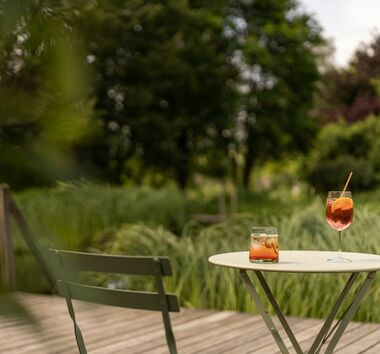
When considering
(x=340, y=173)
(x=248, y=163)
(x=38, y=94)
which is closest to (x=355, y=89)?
(x=248, y=163)

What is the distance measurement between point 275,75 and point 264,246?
24.4 meters

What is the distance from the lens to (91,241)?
26.7 feet

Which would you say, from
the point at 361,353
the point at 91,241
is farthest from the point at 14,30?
the point at 91,241

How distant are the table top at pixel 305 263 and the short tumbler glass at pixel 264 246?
1.7 inches

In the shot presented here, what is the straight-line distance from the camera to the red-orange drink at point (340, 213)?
9.75ft

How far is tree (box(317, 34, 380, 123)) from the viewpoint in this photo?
23656 mm

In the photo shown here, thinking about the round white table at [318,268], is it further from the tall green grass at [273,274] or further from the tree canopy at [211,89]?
the tree canopy at [211,89]

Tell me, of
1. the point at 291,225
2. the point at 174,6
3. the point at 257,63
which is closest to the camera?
the point at 291,225

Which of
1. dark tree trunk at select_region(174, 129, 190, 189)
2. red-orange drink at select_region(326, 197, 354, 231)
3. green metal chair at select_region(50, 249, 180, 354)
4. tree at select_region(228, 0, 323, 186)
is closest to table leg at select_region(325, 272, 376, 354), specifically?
red-orange drink at select_region(326, 197, 354, 231)

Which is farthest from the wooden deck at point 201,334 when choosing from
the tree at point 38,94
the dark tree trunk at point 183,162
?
the dark tree trunk at point 183,162

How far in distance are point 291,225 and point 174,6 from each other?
8.29 metres

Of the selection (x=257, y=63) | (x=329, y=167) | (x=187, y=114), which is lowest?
(x=329, y=167)

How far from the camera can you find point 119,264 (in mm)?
2445

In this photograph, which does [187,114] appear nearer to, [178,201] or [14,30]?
[178,201]
